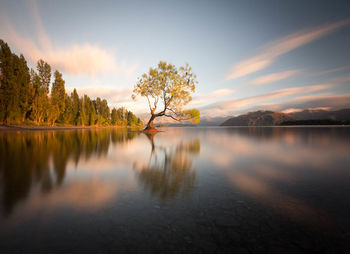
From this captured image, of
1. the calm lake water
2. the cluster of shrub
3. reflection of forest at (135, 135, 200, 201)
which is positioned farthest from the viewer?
the cluster of shrub

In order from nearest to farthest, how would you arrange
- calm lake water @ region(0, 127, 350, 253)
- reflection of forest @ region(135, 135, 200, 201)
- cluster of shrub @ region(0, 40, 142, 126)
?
calm lake water @ region(0, 127, 350, 253), reflection of forest @ region(135, 135, 200, 201), cluster of shrub @ region(0, 40, 142, 126)

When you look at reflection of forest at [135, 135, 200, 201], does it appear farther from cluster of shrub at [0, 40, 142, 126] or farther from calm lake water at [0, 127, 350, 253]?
cluster of shrub at [0, 40, 142, 126]

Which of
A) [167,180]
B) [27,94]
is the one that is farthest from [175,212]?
[27,94]

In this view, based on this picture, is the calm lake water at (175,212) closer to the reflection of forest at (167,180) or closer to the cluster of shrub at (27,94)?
the reflection of forest at (167,180)

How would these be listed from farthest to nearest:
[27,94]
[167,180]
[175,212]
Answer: [27,94], [167,180], [175,212]

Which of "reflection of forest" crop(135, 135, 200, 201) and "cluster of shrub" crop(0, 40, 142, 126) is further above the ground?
"cluster of shrub" crop(0, 40, 142, 126)

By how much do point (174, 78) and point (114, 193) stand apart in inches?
1407

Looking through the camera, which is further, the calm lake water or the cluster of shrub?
the cluster of shrub

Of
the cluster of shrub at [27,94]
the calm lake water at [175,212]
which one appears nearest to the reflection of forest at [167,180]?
the calm lake water at [175,212]

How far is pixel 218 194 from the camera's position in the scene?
450 centimetres

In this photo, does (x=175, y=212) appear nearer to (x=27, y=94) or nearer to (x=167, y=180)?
(x=167, y=180)

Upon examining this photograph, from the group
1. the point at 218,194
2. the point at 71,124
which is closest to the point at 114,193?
the point at 218,194

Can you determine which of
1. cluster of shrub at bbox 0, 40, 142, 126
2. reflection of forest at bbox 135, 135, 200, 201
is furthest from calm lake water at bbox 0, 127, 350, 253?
cluster of shrub at bbox 0, 40, 142, 126

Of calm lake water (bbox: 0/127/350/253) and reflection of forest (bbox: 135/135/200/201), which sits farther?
reflection of forest (bbox: 135/135/200/201)
